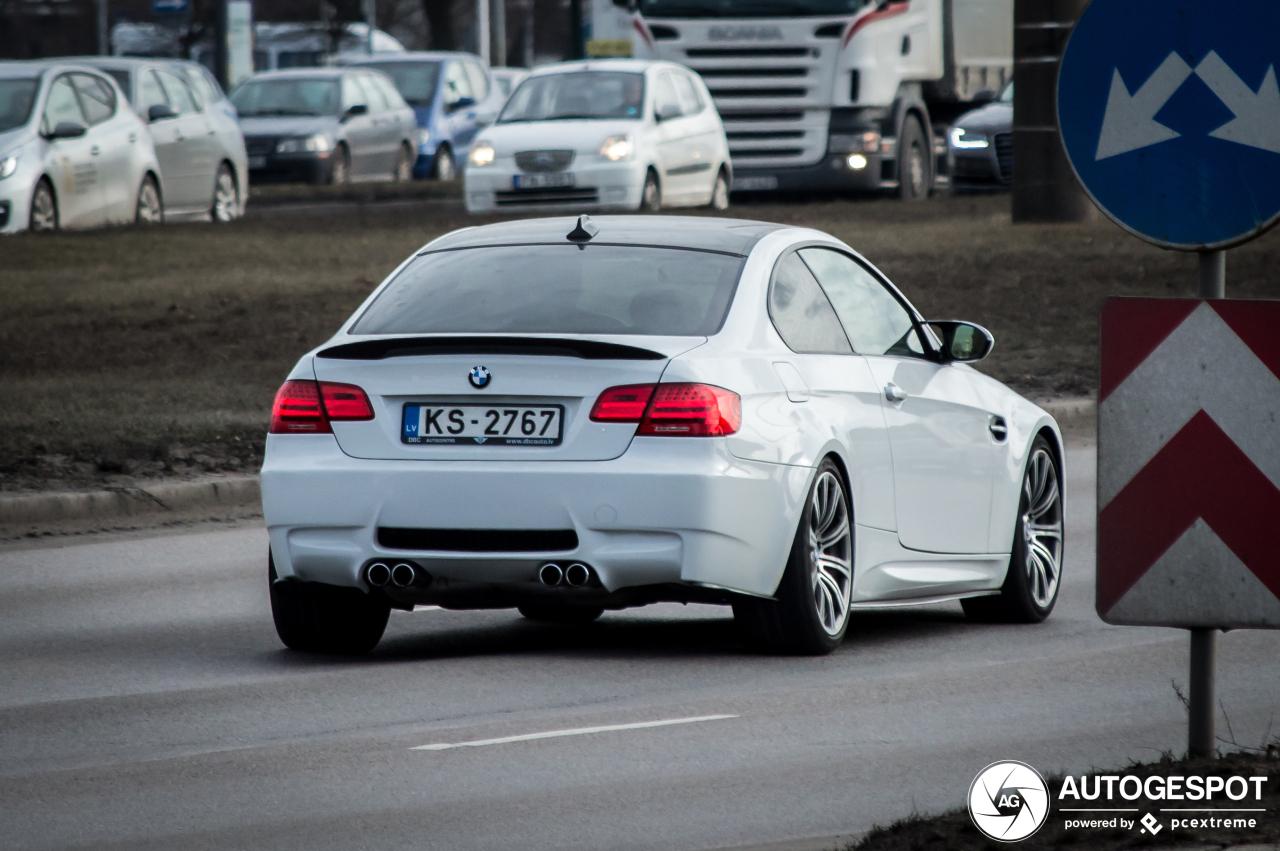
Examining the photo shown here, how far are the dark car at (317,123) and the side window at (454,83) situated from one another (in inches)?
164

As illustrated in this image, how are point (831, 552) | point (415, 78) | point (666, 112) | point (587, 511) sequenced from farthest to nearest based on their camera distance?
point (415, 78), point (666, 112), point (831, 552), point (587, 511)

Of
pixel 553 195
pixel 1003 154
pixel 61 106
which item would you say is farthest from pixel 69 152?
pixel 1003 154

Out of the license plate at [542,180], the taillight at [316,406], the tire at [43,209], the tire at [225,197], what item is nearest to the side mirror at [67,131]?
the tire at [43,209]

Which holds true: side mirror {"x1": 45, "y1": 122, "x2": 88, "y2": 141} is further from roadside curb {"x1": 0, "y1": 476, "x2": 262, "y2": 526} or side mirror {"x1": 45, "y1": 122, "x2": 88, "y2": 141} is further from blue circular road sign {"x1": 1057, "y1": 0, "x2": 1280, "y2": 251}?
blue circular road sign {"x1": 1057, "y1": 0, "x2": 1280, "y2": 251}

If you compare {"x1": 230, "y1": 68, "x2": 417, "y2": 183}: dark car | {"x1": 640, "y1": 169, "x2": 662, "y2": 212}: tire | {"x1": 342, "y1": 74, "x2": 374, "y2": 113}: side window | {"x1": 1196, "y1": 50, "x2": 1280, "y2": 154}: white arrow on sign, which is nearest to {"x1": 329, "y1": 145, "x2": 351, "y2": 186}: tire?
{"x1": 230, "y1": 68, "x2": 417, "y2": 183}: dark car

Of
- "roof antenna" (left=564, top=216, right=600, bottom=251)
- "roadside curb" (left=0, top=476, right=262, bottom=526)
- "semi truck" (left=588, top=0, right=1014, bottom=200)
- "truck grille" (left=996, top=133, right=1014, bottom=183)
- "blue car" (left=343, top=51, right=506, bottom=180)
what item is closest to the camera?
"roof antenna" (left=564, top=216, right=600, bottom=251)

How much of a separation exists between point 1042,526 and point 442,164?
33.4m

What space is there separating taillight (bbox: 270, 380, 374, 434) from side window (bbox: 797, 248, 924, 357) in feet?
6.05

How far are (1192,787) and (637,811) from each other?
139 cm

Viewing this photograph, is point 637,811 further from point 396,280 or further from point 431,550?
point 396,280

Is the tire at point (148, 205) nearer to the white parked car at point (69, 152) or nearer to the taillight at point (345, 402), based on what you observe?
the white parked car at point (69, 152)

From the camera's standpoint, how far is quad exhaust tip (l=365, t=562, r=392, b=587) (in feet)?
25.6

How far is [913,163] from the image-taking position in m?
32.1

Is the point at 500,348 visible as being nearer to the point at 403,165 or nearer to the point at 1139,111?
the point at 1139,111
